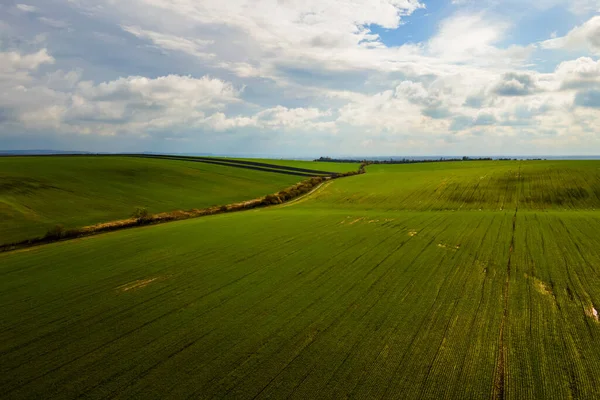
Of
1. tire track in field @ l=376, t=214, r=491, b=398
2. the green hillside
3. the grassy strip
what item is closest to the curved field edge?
tire track in field @ l=376, t=214, r=491, b=398

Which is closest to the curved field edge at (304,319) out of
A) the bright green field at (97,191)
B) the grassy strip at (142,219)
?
the grassy strip at (142,219)

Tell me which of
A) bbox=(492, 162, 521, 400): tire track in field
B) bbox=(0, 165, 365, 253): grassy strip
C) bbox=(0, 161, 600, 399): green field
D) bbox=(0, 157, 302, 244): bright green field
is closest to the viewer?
bbox=(492, 162, 521, 400): tire track in field

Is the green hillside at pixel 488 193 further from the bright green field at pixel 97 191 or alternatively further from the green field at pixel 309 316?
the bright green field at pixel 97 191

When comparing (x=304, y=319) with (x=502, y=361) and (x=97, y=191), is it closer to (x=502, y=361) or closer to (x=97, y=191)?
(x=502, y=361)

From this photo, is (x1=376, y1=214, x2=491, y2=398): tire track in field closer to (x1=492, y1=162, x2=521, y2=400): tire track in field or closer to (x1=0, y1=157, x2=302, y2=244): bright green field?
(x1=492, y1=162, x2=521, y2=400): tire track in field

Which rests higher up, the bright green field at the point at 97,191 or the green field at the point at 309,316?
the bright green field at the point at 97,191

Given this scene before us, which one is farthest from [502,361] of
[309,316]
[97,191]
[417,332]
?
[97,191]

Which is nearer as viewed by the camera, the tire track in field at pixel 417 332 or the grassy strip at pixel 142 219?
the tire track in field at pixel 417 332
